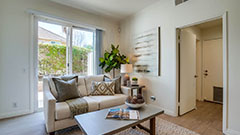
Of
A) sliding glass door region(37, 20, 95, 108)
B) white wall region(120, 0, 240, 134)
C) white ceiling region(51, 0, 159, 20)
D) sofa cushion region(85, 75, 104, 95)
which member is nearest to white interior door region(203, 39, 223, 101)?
white wall region(120, 0, 240, 134)

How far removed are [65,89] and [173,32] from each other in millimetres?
2565

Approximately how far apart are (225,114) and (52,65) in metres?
3.70

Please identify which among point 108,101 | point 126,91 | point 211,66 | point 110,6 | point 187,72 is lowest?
point 108,101

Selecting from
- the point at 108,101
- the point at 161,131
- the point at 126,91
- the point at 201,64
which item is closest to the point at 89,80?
the point at 108,101

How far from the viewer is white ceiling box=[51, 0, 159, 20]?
2973 mm

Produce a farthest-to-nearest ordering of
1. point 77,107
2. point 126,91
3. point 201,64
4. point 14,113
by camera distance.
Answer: point 201,64
point 126,91
point 14,113
point 77,107

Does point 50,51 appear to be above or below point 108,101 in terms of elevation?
above

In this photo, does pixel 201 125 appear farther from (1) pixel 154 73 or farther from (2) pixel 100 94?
(2) pixel 100 94

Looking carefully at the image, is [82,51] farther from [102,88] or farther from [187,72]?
[187,72]

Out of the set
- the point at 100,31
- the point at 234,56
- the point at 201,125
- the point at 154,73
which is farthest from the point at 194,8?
the point at 100,31

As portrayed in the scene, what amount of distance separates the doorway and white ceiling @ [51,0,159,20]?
4.24 feet

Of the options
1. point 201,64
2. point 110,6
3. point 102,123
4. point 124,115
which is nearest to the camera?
point 102,123

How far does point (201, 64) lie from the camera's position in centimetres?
399

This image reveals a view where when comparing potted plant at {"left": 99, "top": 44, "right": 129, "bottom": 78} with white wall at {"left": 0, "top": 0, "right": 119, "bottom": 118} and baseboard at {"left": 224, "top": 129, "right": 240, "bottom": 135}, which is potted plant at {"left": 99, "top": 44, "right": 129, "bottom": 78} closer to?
white wall at {"left": 0, "top": 0, "right": 119, "bottom": 118}
